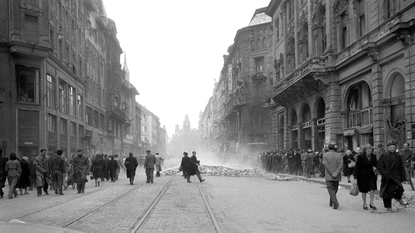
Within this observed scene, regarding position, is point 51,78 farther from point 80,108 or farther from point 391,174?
point 391,174

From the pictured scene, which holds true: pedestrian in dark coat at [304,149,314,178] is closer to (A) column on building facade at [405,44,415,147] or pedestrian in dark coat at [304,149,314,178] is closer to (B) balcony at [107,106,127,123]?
(A) column on building facade at [405,44,415,147]

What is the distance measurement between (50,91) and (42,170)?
1909 cm

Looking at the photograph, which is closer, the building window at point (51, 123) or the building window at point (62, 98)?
the building window at point (51, 123)

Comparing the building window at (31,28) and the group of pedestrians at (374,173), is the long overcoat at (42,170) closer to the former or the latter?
the group of pedestrians at (374,173)

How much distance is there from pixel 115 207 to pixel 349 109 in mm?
20315

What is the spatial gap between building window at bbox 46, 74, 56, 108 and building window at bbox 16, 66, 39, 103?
1.81 metres

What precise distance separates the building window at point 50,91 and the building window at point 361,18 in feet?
70.6

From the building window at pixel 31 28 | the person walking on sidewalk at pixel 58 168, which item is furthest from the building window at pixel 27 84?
the person walking on sidewalk at pixel 58 168

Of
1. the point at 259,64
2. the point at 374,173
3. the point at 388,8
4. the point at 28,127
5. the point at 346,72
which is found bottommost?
the point at 374,173

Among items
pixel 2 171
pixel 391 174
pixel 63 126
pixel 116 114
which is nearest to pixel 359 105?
pixel 391 174

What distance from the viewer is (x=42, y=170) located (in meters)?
16.9

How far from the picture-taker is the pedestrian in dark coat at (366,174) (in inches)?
448

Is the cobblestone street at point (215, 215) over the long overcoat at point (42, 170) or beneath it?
beneath

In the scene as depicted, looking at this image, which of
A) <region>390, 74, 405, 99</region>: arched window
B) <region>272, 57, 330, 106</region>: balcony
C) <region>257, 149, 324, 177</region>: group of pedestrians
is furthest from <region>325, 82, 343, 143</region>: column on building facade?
<region>390, 74, 405, 99</region>: arched window
